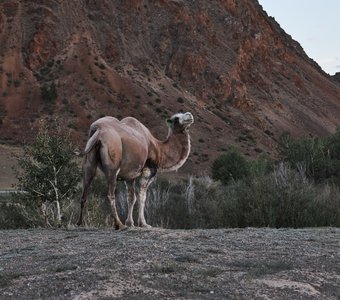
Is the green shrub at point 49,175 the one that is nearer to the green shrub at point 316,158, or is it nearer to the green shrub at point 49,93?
the green shrub at point 316,158

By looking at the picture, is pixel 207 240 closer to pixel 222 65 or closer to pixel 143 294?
pixel 143 294

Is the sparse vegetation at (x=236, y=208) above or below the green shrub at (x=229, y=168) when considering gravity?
below

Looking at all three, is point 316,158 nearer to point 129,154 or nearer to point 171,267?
point 129,154

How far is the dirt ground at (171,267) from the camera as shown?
6008 mm

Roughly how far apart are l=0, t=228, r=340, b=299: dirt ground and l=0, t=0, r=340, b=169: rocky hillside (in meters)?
52.3

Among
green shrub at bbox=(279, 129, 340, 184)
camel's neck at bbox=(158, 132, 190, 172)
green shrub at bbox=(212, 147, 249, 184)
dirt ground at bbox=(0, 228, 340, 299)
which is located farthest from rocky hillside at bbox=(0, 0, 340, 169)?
dirt ground at bbox=(0, 228, 340, 299)

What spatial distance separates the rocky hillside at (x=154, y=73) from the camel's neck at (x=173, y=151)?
48903 mm

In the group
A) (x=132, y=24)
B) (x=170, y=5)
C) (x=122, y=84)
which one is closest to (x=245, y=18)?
(x=170, y=5)

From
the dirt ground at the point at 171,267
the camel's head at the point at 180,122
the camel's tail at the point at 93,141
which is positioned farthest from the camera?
the camel's head at the point at 180,122

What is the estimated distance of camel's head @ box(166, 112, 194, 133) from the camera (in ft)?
40.1

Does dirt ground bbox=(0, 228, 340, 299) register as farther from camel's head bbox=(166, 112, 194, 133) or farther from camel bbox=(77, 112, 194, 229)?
camel's head bbox=(166, 112, 194, 133)

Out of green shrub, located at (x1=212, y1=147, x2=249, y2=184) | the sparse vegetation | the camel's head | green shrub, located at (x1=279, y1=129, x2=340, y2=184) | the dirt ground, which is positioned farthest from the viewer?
green shrub, located at (x1=212, y1=147, x2=249, y2=184)

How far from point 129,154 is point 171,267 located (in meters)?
4.39

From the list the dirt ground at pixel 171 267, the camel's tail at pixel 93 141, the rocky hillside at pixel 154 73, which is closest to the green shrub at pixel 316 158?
the camel's tail at pixel 93 141
